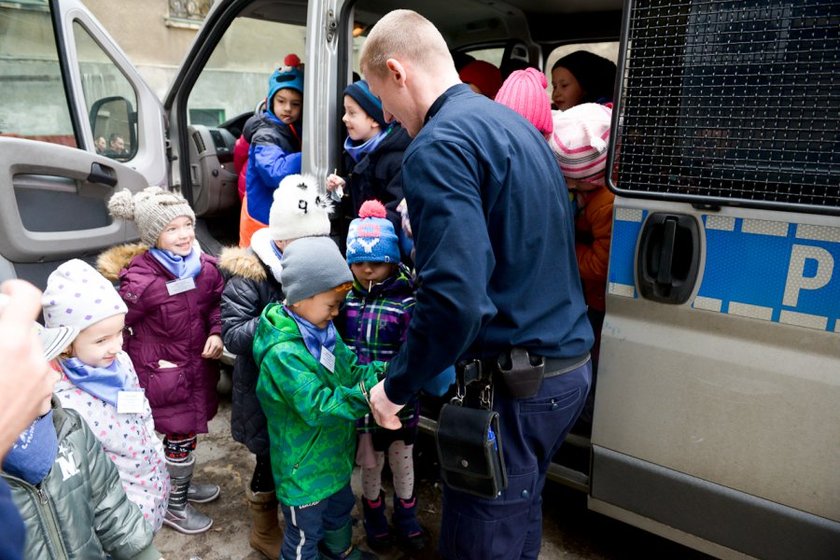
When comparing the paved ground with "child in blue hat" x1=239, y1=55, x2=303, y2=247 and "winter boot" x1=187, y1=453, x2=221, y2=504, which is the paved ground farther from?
"child in blue hat" x1=239, y1=55, x2=303, y2=247

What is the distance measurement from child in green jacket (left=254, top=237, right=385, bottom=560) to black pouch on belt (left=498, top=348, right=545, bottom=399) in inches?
16.9

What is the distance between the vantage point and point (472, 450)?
1.64m

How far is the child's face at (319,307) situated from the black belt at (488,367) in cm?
50

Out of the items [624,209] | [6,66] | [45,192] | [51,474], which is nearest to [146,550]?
[51,474]

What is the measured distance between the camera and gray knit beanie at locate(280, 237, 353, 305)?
1953 millimetres

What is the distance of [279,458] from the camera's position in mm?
2104

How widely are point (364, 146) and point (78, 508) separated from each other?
Result: 1684 millimetres

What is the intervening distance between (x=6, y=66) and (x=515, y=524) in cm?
303

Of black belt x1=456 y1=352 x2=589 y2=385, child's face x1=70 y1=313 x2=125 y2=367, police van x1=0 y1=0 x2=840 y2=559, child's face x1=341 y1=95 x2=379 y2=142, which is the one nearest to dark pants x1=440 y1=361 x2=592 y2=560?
black belt x1=456 y1=352 x2=589 y2=385

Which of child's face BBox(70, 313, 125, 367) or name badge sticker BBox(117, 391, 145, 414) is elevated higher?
child's face BBox(70, 313, 125, 367)

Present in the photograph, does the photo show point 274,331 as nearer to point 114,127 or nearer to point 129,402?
point 129,402

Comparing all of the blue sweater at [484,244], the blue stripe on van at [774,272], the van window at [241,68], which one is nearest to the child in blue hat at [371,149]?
the blue sweater at [484,244]

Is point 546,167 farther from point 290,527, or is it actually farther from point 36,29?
point 36,29

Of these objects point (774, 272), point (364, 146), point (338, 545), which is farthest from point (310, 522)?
point (774, 272)
